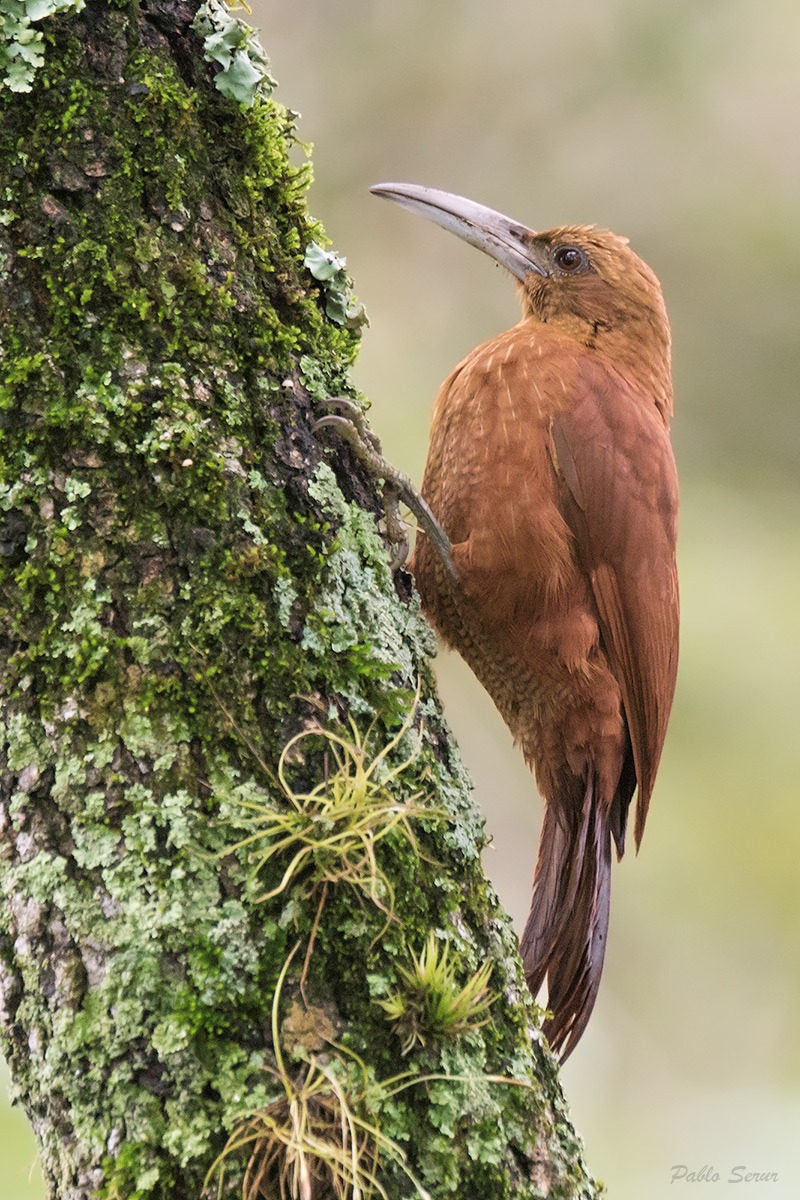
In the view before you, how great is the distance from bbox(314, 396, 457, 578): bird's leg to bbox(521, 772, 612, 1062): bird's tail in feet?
2.25

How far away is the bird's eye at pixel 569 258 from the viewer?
302 centimetres

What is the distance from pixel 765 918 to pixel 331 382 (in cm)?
344

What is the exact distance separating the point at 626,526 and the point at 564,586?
22 cm

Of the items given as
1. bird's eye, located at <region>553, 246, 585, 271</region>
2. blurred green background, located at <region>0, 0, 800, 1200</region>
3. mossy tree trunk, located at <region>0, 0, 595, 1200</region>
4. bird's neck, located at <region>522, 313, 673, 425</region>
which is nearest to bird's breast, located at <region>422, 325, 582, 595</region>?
bird's neck, located at <region>522, 313, 673, 425</region>

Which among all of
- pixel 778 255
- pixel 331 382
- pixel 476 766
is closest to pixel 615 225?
pixel 778 255

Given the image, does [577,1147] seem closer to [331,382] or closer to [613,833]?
[331,382]

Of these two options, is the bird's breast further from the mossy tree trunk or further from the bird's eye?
the mossy tree trunk

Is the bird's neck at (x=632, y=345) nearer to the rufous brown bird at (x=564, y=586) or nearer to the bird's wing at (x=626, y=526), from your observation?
the rufous brown bird at (x=564, y=586)

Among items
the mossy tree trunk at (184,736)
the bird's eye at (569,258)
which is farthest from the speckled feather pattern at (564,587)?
the mossy tree trunk at (184,736)

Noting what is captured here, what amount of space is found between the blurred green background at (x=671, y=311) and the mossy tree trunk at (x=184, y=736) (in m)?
2.75

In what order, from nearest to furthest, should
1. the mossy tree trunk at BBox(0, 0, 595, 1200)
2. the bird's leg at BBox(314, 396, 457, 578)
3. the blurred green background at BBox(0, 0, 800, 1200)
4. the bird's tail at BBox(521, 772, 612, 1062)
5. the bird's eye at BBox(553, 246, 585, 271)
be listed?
the mossy tree trunk at BBox(0, 0, 595, 1200) < the bird's leg at BBox(314, 396, 457, 578) < the bird's tail at BBox(521, 772, 612, 1062) < the bird's eye at BBox(553, 246, 585, 271) < the blurred green background at BBox(0, 0, 800, 1200)

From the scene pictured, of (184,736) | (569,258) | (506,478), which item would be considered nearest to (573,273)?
(569,258)

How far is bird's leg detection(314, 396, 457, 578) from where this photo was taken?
5.55ft

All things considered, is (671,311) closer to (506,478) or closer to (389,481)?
(506,478)
